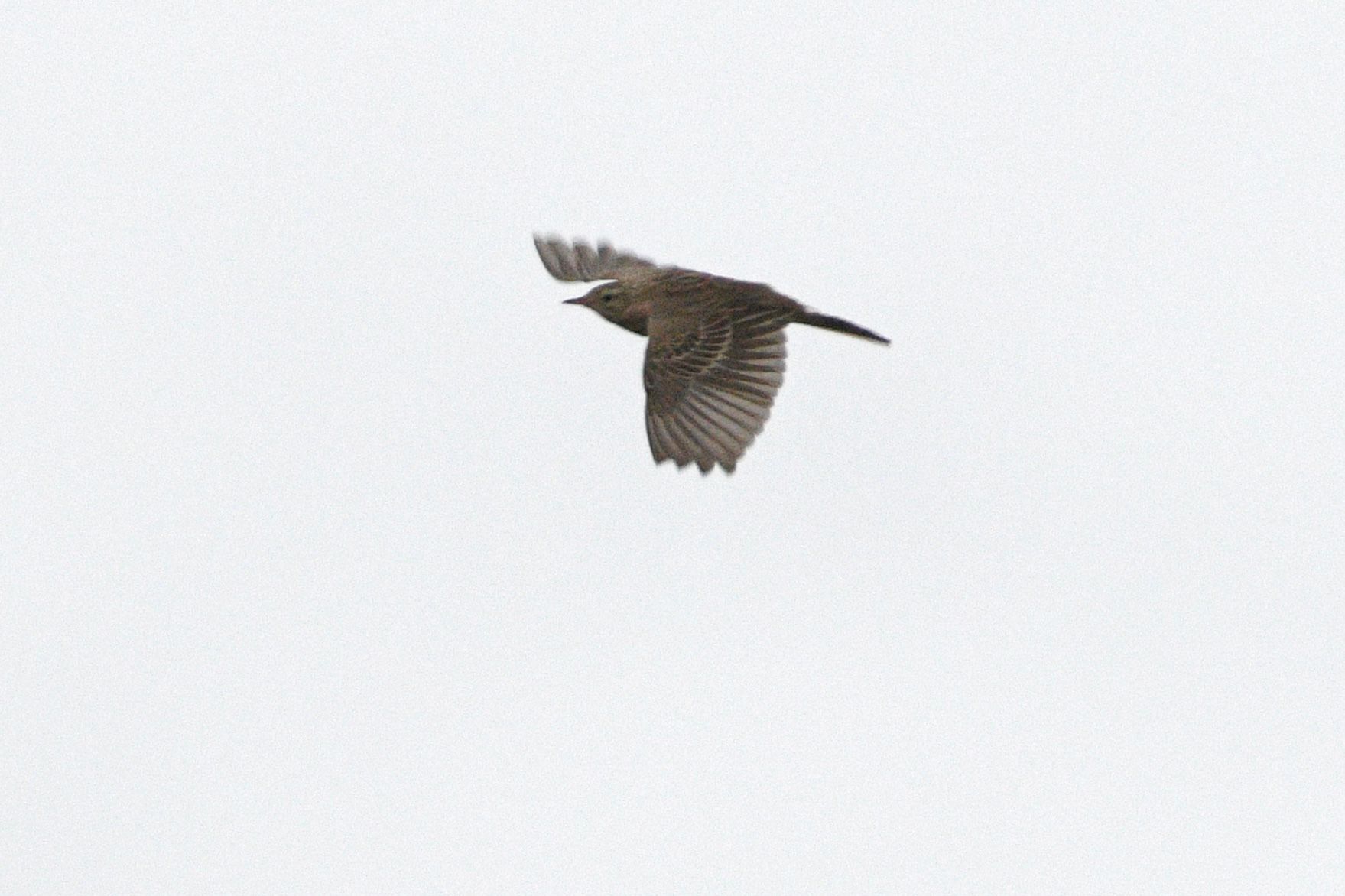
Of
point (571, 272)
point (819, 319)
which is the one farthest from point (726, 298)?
point (571, 272)

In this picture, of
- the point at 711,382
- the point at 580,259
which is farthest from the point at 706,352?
the point at 580,259

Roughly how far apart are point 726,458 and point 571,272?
4.32m

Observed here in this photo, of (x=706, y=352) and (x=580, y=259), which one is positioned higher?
(x=580, y=259)

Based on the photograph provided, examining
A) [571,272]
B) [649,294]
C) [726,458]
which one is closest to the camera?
[726,458]

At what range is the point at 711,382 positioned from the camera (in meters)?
19.2

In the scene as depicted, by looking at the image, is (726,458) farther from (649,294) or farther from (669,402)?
(649,294)

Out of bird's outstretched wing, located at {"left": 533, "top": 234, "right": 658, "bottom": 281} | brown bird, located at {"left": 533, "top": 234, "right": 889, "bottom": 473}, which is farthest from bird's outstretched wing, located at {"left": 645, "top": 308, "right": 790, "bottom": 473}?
bird's outstretched wing, located at {"left": 533, "top": 234, "right": 658, "bottom": 281}

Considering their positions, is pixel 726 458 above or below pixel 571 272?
below

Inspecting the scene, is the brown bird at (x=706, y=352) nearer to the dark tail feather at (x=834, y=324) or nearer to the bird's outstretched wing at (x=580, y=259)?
the dark tail feather at (x=834, y=324)

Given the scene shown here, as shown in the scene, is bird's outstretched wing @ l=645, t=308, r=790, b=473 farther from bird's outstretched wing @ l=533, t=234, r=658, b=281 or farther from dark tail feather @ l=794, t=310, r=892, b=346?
bird's outstretched wing @ l=533, t=234, r=658, b=281

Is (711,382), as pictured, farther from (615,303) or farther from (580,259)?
(580,259)

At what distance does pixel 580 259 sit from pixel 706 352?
365 cm

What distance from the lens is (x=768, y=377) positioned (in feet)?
63.2

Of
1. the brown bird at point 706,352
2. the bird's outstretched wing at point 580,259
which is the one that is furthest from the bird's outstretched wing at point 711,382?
the bird's outstretched wing at point 580,259
